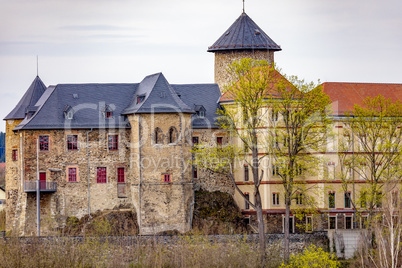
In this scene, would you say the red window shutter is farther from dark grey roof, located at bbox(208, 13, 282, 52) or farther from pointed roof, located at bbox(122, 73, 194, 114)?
dark grey roof, located at bbox(208, 13, 282, 52)

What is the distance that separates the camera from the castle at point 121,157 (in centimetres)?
6150

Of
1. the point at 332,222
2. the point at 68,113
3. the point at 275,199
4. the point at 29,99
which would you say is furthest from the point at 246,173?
the point at 29,99

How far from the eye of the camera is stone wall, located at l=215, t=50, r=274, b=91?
228 feet

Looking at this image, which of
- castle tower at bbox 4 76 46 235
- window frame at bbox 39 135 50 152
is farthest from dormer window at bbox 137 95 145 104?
castle tower at bbox 4 76 46 235

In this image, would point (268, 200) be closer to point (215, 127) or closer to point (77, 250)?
point (215, 127)

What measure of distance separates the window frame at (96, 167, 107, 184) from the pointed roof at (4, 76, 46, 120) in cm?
681

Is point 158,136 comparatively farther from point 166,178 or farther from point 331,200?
point 331,200

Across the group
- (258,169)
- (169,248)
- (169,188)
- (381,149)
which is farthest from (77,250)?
(381,149)

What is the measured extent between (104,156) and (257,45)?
1369cm

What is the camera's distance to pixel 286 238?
5722cm

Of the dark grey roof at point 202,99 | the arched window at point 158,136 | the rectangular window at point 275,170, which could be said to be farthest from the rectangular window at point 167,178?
the rectangular window at point 275,170

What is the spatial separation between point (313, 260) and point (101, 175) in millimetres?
15963

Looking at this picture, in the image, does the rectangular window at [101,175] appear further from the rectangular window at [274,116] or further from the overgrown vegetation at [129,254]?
the rectangular window at [274,116]

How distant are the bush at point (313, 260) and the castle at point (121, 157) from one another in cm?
720
